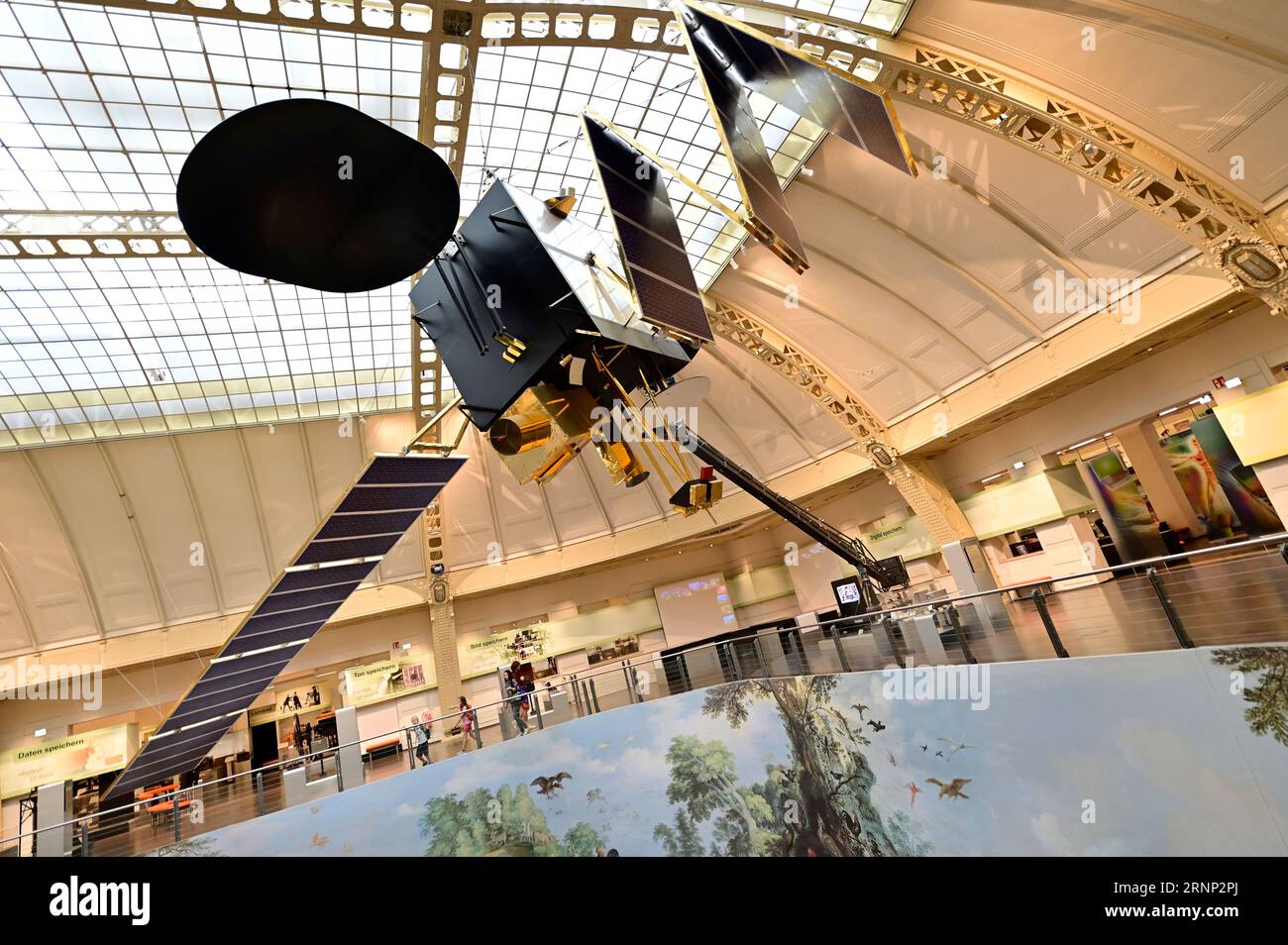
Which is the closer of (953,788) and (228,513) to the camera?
(953,788)

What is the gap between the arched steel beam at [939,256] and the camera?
1936 cm

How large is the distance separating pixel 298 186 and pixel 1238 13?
1699 centimetres

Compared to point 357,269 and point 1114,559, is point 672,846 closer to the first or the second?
point 357,269

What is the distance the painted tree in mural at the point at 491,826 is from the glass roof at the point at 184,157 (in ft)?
57.0

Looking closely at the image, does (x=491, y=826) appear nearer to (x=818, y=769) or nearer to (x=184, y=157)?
(x=818, y=769)

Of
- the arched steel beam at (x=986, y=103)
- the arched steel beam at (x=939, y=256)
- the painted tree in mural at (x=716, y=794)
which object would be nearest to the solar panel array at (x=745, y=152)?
the arched steel beam at (x=986, y=103)

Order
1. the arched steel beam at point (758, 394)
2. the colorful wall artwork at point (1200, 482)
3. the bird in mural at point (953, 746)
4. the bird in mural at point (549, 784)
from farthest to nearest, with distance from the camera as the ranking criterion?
1. the arched steel beam at point (758, 394)
2. the colorful wall artwork at point (1200, 482)
3. the bird in mural at point (549, 784)
4. the bird in mural at point (953, 746)

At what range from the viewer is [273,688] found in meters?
30.9

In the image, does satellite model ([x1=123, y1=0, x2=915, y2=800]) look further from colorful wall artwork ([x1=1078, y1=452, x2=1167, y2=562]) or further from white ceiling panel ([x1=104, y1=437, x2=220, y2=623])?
colorful wall artwork ([x1=1078, y1=452, x2=1167, y2=562])

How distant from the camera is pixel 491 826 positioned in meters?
16.1

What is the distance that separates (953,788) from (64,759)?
32731 mm

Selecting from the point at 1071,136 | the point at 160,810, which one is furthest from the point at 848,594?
the point at 160,810

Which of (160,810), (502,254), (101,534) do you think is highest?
(101,534)

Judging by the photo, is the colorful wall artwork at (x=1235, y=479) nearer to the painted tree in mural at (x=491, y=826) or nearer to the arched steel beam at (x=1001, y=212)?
the arched steel beam at (x=1001, y=212)
